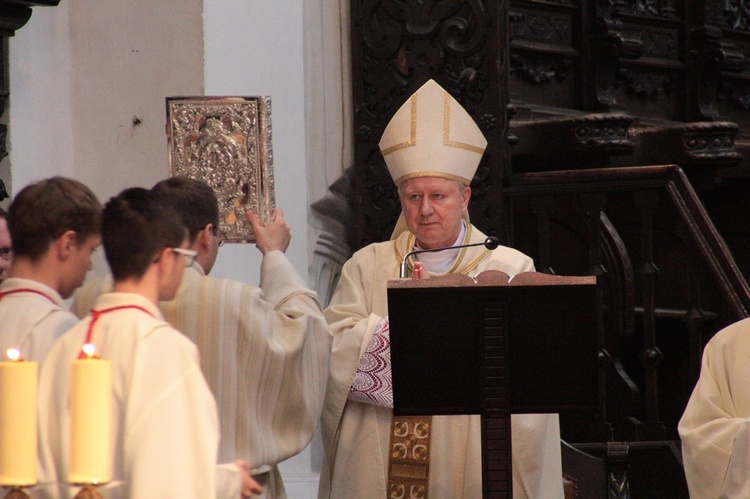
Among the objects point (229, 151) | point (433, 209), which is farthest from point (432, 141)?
point (229, 151)

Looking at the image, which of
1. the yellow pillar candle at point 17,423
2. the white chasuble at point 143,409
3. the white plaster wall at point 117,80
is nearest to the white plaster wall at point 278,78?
the white plaster wall at point 117,80

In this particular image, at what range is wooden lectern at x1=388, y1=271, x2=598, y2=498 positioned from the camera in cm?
391

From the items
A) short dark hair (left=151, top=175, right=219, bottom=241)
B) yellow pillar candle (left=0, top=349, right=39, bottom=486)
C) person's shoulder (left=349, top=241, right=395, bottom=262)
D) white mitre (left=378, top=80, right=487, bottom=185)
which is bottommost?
yellow pillar candle (left=0, top=349, right=39, bottom=486)

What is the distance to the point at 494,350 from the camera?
3908 millimetres

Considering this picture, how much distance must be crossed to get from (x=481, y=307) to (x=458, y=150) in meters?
1.43

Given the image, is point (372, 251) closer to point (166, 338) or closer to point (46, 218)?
point (46, 218)

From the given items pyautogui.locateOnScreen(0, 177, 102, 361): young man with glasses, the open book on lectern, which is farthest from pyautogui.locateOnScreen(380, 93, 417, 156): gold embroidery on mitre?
pyautogui.locateOnScreen(0, 177, 102, 361): young man with glasses

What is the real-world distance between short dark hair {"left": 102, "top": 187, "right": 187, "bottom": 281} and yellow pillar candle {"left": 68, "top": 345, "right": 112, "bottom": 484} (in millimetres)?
506

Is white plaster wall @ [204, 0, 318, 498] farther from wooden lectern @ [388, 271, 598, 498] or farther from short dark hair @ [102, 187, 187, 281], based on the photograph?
short dark hair @ [102, 187, 187, 281]

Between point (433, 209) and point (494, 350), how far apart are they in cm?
123

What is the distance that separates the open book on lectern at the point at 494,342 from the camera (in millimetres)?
3910

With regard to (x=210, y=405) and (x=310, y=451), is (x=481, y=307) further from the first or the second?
(x=310, y=451)

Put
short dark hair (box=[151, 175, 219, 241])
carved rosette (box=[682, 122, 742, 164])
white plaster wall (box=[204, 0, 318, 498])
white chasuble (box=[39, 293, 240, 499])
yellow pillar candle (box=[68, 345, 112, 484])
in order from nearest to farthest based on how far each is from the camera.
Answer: yellow pillar candle (box=[68, 345, 112, 484]) → white chasuble (box=[39, 293, 240, 499]) → short dark hair (box=[151, 175, 219, 241]) → white plaster wall (box=[204, 0, 318, 498]) → carved rosette (box=[682, 122, 742, 164])

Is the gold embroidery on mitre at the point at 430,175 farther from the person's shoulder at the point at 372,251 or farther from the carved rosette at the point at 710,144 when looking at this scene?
the carved rosette at the point at 710,144
